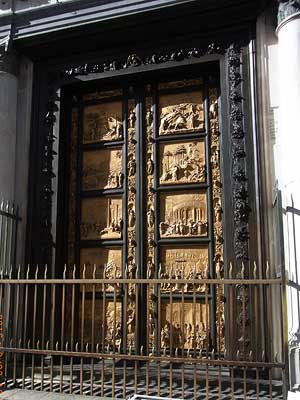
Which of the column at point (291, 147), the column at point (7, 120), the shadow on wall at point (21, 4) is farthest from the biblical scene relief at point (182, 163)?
the shadow on wall at point (21, 4)

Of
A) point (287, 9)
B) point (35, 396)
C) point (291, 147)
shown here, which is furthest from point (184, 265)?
point (287, 9)

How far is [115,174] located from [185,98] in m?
1.58

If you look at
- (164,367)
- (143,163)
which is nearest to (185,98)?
(143,163)

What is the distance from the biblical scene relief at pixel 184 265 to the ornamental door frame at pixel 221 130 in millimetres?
461

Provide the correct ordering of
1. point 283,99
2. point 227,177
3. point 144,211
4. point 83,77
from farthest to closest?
point 83,77, point 144,211, point 227,177, point 283,99

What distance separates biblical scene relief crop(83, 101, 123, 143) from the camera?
7.51 metres

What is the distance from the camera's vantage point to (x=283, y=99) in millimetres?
5965

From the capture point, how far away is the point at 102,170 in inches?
293

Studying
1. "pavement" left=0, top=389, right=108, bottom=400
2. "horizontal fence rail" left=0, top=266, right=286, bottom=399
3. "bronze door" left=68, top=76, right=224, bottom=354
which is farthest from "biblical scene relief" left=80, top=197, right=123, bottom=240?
"pavement" left=0, top=389, right=108, bottom=400

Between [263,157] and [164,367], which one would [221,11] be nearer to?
[263,157]

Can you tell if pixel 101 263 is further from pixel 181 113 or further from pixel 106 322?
pixel 181 113

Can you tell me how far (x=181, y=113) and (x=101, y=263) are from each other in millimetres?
2558

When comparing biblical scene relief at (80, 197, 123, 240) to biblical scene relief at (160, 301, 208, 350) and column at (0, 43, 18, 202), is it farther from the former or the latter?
biblical scene relief at (160, 301, 208, 350)

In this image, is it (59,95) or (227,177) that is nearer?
(227,177)
